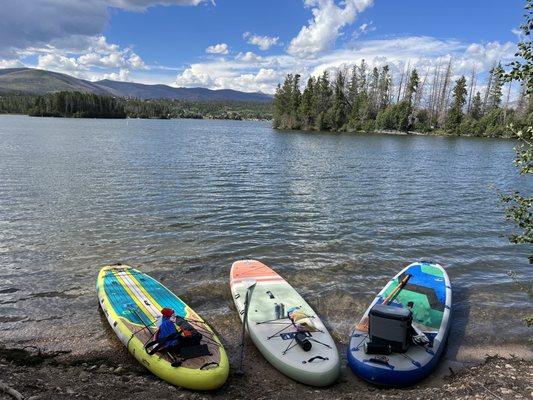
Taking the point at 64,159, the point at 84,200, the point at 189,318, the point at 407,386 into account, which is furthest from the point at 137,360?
the point at 64,159

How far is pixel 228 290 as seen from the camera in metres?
14.8

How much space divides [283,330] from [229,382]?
7.45 ft

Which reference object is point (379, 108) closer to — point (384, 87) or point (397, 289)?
point (384, 87)

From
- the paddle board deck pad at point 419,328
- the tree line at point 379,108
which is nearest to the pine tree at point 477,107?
the tree line at point 379,108

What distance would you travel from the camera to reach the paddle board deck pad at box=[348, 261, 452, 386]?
990 centimetres

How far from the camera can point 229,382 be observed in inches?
385

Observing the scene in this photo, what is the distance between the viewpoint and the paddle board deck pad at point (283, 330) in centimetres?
996

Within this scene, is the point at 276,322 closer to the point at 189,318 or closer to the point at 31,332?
the point at 189,318

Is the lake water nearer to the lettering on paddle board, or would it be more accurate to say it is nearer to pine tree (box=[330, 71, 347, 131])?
the lettering on paddle board

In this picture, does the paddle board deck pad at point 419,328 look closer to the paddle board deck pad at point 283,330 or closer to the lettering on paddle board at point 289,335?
the paddle board deck pad at point 283,330

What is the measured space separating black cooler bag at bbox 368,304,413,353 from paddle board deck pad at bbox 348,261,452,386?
275 mm

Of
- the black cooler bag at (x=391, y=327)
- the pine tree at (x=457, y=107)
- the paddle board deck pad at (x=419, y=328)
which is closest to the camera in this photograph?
the paddle board deck pad at (x=419, y=328)

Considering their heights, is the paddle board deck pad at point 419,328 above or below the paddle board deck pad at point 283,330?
above

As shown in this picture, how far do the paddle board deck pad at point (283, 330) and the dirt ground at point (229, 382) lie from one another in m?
0.31
